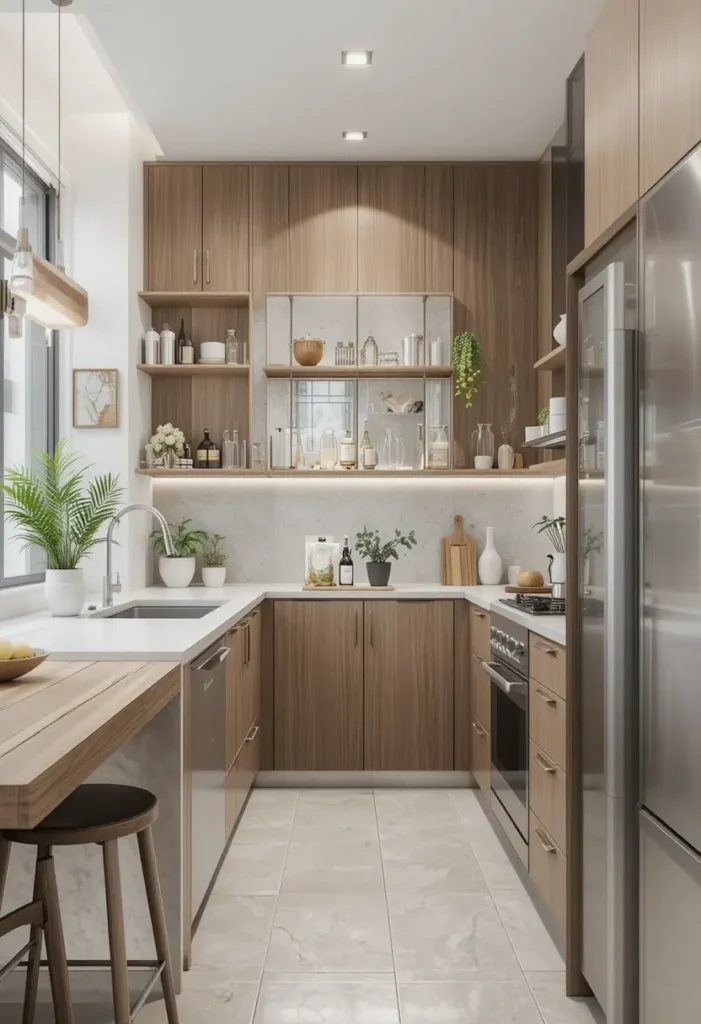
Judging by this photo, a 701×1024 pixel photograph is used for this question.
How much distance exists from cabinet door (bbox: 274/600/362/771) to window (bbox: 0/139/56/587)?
1222mm

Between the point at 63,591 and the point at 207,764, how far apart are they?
34.8 inches

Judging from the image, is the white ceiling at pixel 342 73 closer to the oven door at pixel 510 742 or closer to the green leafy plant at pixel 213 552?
the green leafy plant at pixel 213 552

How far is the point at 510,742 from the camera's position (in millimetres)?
3457

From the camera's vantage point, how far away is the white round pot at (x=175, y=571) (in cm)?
469

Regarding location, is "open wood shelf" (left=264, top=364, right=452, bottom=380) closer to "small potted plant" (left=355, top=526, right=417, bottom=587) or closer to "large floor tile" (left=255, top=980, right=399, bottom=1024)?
"small potted plant" (left=355, top=526, right=417, bottom=587)

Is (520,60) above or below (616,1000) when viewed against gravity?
above

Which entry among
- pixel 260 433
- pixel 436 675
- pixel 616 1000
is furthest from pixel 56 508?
pixel 616 1000

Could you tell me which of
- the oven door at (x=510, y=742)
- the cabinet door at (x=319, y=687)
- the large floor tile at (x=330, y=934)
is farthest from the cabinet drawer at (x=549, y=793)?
the cabinet door at (x=319, y=687)

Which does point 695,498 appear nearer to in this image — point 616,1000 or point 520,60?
point 616,1000

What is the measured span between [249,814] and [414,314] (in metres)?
2.63

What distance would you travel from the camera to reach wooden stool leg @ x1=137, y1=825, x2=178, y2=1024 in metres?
2.14

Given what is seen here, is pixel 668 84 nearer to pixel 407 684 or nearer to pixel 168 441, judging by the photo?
pixel 407 684

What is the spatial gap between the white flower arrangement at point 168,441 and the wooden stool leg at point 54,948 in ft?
9.79

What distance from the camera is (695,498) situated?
1673 mm
